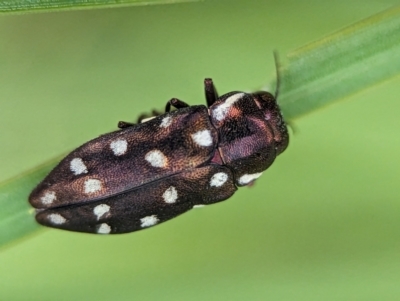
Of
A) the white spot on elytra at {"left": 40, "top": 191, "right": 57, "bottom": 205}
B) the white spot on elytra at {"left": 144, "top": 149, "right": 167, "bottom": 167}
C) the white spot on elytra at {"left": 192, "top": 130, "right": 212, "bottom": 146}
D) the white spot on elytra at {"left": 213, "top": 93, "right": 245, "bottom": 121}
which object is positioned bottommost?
the white spot on elytra at {"left": 40, "top": 191, "right": 57, "bottom": 205}

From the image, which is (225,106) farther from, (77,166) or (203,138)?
(77,166)

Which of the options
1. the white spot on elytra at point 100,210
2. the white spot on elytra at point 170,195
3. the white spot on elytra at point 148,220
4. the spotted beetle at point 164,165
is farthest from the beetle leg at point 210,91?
the white spot on elytra at point 100,210

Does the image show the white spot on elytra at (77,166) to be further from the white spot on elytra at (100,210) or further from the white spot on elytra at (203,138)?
the white spot on elytra at (203,138)

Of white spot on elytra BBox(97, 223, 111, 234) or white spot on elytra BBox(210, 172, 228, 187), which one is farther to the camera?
white spot on elytra BBox(210, 172, 228, 187)

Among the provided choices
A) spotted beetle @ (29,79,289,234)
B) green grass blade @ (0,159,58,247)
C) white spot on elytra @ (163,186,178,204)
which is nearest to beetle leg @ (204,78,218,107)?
spotted beetle @ (29,79,289,234)

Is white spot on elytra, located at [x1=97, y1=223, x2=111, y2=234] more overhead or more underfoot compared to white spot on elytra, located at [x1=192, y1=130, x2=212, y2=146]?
more underfoot

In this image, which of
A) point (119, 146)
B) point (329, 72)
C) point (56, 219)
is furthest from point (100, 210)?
point (329, 72)

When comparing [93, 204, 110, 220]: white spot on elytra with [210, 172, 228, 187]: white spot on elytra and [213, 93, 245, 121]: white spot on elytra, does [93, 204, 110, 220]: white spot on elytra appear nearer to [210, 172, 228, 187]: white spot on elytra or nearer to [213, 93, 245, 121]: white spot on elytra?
[210, 172, 228, 187]: white spot on elytra
